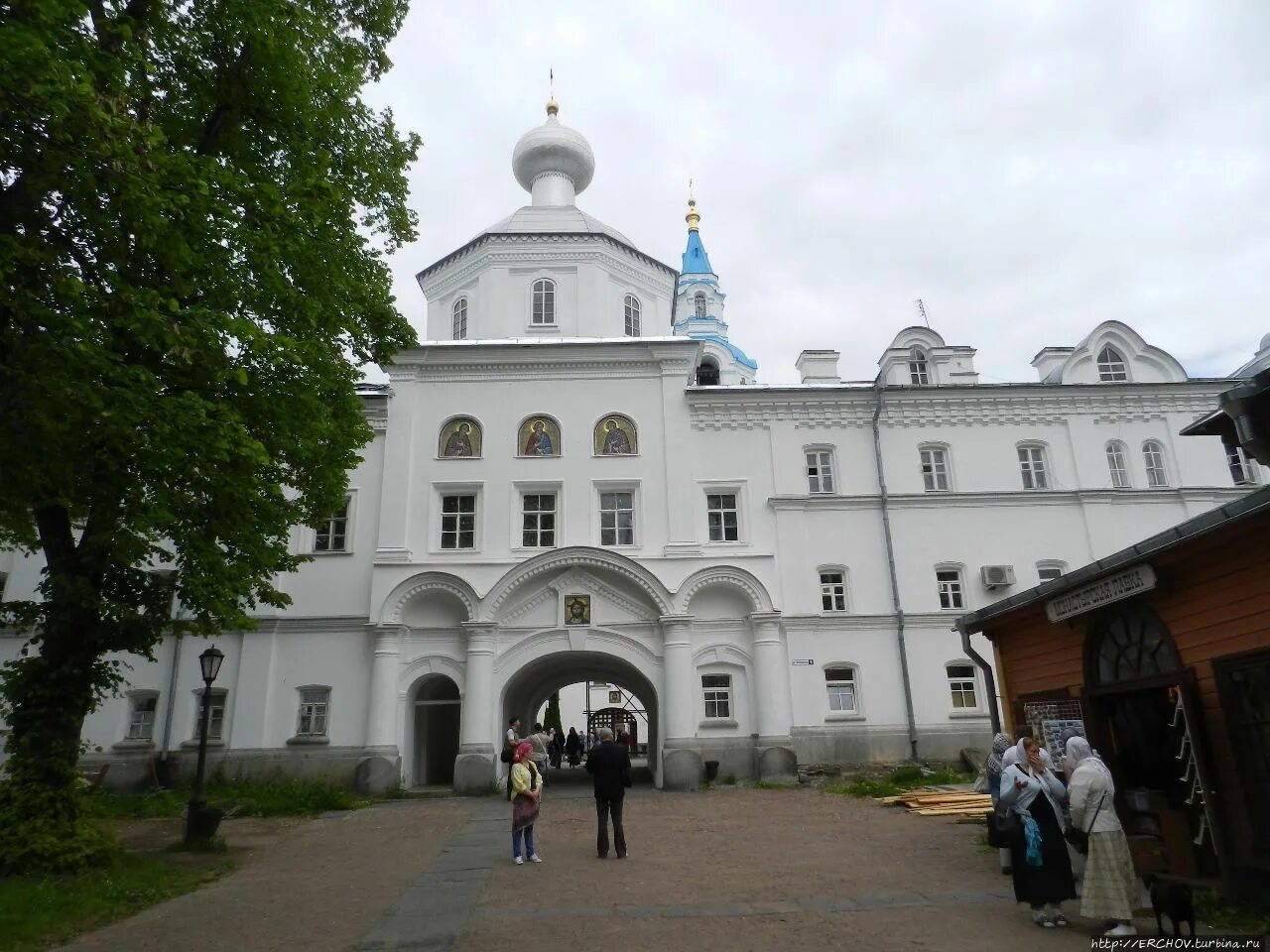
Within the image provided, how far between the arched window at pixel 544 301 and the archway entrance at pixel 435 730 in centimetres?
1072

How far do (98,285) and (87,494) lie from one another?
2546mm

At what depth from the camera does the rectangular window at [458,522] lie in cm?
2347

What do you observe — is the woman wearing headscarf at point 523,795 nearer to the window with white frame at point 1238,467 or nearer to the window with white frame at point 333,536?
the window with white frame at point 333,536

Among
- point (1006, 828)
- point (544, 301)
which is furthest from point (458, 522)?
point (1006, 828)

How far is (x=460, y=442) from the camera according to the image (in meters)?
24.1

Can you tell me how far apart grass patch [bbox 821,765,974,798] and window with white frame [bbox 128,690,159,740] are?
16711mm

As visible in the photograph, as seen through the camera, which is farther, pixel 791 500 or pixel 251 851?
pixel 791 500

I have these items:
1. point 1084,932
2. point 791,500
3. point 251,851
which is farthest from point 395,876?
point 791,500

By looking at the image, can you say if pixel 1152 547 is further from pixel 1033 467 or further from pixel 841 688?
pixel 1033 467

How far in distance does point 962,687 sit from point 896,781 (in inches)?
169

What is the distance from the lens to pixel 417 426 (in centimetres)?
2412

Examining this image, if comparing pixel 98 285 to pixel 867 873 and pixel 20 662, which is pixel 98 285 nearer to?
pixel 20 662

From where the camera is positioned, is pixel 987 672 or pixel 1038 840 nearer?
pixel 1038 840

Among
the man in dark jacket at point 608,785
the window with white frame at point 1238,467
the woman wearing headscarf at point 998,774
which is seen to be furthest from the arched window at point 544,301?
the window with white frame at point 1238,467
